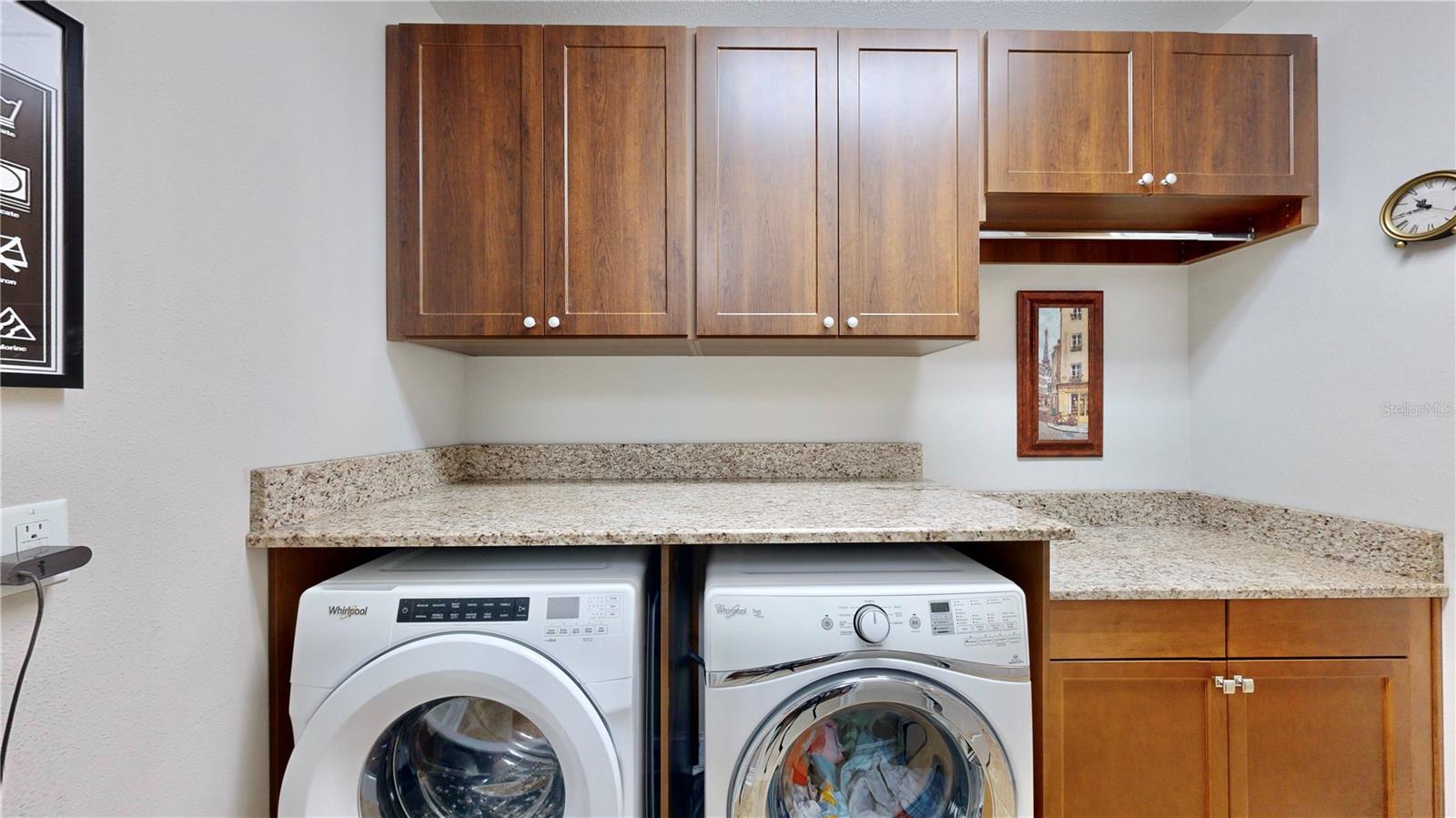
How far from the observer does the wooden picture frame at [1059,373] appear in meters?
2.16

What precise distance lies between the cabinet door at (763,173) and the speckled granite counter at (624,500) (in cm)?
55

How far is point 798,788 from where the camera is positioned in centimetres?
125

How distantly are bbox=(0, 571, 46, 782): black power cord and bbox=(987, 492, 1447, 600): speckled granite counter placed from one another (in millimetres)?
1794

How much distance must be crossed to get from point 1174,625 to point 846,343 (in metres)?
1.09

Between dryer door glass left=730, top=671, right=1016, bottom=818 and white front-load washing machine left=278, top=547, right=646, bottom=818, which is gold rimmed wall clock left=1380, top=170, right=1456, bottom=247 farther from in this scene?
white front-load washing machine left=278, top=547, right=646, bottom=818

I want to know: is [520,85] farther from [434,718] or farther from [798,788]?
[798,788]

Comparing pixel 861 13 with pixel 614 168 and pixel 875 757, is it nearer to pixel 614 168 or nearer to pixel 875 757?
pixel 614 168

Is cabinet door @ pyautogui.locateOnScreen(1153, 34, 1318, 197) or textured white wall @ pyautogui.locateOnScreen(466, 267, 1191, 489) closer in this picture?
cabinet door @ pyautogui.locateOnScreen(1153, 34, 1318, 197)

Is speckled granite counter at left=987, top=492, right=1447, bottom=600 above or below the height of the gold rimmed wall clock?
below

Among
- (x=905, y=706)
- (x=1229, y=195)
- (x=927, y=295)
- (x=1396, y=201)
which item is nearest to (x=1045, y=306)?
(x=1229, y=195)

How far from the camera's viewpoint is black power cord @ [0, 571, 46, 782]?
0.75 meters

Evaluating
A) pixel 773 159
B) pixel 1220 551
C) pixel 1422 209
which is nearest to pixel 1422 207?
pixel 1422 209

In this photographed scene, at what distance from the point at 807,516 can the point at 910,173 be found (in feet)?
3.43

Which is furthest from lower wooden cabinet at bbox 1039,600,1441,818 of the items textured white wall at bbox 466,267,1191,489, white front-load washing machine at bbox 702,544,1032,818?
textured white wall at bbox 466,267,1191,489
